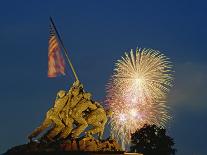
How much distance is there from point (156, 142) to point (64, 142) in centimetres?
2647

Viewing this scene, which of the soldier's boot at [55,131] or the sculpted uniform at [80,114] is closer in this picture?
the soldier's boot at [55,131]

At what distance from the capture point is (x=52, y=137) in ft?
118

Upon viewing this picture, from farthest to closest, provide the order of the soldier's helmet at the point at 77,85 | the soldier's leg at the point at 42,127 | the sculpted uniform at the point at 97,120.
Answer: the soldier's helmet at the point at 77,85 < the sculpted uniform at the point at 97,120 < the soldier's leg at the point at 42,127

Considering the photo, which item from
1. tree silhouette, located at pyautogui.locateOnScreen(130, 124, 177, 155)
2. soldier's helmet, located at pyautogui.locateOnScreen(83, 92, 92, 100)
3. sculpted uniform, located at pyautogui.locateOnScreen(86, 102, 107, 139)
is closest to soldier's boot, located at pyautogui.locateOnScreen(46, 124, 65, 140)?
sculpted uniform, located at pyautogui.locateOnScreen(86, 102, 107, 139)

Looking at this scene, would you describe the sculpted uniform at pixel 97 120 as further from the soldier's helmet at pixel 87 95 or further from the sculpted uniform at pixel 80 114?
the soldier's helmet at pixel 87 95

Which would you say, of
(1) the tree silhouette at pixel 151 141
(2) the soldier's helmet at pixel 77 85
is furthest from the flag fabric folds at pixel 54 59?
(1) the tree silhouette at pixel 151 141

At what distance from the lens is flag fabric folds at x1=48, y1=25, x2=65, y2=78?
36938mm

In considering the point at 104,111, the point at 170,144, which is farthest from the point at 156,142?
the point at 104,111

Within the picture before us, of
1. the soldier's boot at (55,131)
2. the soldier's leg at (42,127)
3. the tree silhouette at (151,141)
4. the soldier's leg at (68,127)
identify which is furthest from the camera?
the tree silhouette at (151,141)

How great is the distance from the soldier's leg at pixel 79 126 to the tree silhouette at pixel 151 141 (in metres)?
23.5

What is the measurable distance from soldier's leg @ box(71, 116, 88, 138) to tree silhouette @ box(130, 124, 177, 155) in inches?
925

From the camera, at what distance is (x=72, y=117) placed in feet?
120

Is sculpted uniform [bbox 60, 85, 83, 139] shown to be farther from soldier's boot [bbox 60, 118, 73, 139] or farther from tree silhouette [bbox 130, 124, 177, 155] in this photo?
tree silhouette [bbox 130, 124, 177, 155]

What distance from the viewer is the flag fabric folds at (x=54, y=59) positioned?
36938mm
